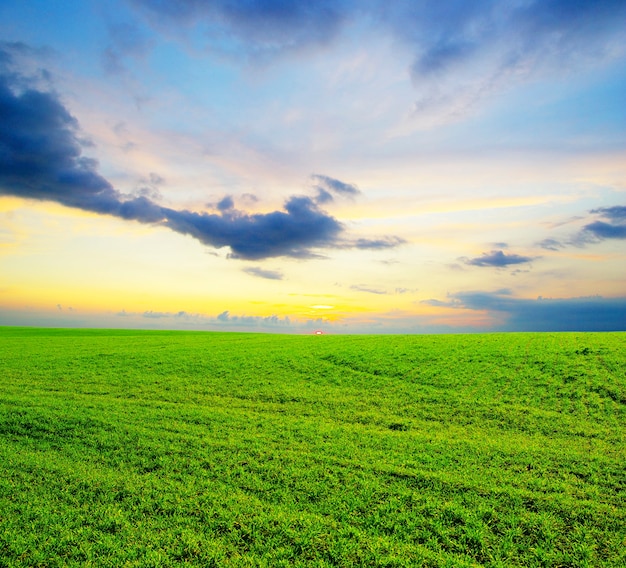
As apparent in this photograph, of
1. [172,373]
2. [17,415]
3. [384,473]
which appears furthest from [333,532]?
[172,373]

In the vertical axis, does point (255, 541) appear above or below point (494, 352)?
below

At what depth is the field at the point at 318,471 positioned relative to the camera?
9352 mm

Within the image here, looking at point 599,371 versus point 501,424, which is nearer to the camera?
point 501,424

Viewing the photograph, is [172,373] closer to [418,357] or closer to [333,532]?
[418,357]

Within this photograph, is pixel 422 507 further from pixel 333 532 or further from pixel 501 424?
pixel 501 424

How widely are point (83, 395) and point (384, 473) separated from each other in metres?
19.8

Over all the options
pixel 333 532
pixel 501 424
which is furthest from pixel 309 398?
pixel 333 532

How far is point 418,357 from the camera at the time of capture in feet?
113

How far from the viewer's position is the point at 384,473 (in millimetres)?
13188

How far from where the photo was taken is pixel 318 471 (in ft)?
43.3

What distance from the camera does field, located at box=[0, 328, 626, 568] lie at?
935cm

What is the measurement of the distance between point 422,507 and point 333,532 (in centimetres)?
269

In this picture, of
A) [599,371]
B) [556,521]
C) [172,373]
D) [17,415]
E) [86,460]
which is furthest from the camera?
[172,373]

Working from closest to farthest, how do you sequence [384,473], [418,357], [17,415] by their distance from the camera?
1. [384,473]
2. [17,415]
3. [418,357]
